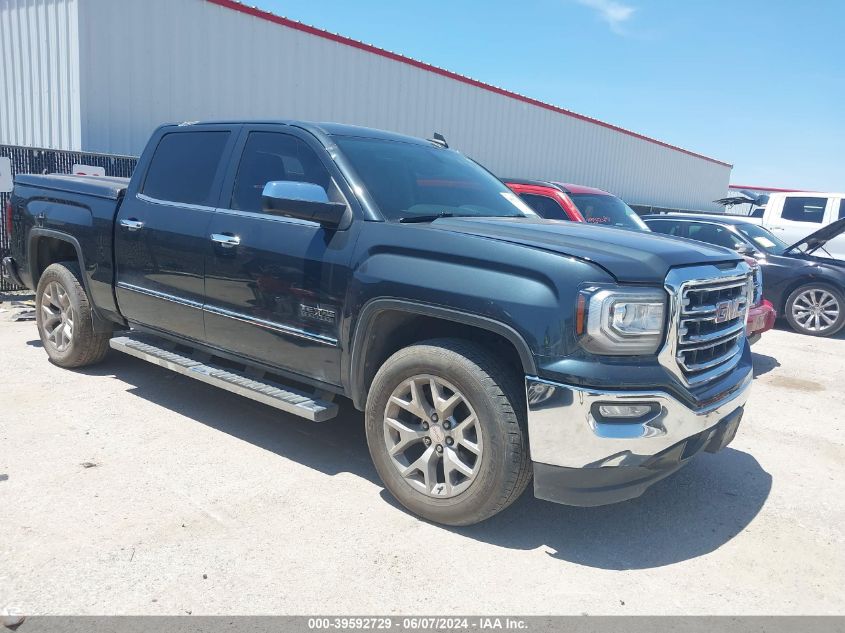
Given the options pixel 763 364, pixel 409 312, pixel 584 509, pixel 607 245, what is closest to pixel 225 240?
pixel 409 312

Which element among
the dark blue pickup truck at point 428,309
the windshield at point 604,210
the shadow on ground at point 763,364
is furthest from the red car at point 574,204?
the dark blue pickup truck at point 428,309

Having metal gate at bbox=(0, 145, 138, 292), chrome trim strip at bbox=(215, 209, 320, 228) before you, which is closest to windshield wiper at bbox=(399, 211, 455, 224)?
chrome trim strip at bbox=(215, 209, 320, 228)

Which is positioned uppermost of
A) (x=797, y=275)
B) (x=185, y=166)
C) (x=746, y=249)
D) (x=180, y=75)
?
(x=180, y=75)

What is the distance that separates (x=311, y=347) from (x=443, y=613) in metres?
1.63

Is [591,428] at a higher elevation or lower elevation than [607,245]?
lower

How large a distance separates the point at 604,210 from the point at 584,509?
5714 millimetres

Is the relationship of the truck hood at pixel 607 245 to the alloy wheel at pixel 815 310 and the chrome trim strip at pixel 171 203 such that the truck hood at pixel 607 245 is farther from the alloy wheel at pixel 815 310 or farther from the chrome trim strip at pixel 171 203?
the alloy wheel at pixel 815 310

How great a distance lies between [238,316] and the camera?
13.7ft

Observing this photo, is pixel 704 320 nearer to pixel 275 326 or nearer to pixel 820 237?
pixel 275 326

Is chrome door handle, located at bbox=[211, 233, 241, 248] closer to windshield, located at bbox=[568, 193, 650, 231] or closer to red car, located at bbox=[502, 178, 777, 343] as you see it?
red car, located at bbox=[502, 178, 777, 343]

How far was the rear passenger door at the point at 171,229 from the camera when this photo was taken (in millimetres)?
4445

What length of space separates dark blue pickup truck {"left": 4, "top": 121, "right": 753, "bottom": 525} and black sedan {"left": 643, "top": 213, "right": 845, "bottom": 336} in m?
6.29

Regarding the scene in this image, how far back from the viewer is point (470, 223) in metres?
3.62

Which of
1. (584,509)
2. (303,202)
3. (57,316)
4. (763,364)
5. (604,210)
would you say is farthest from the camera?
(604,210)
